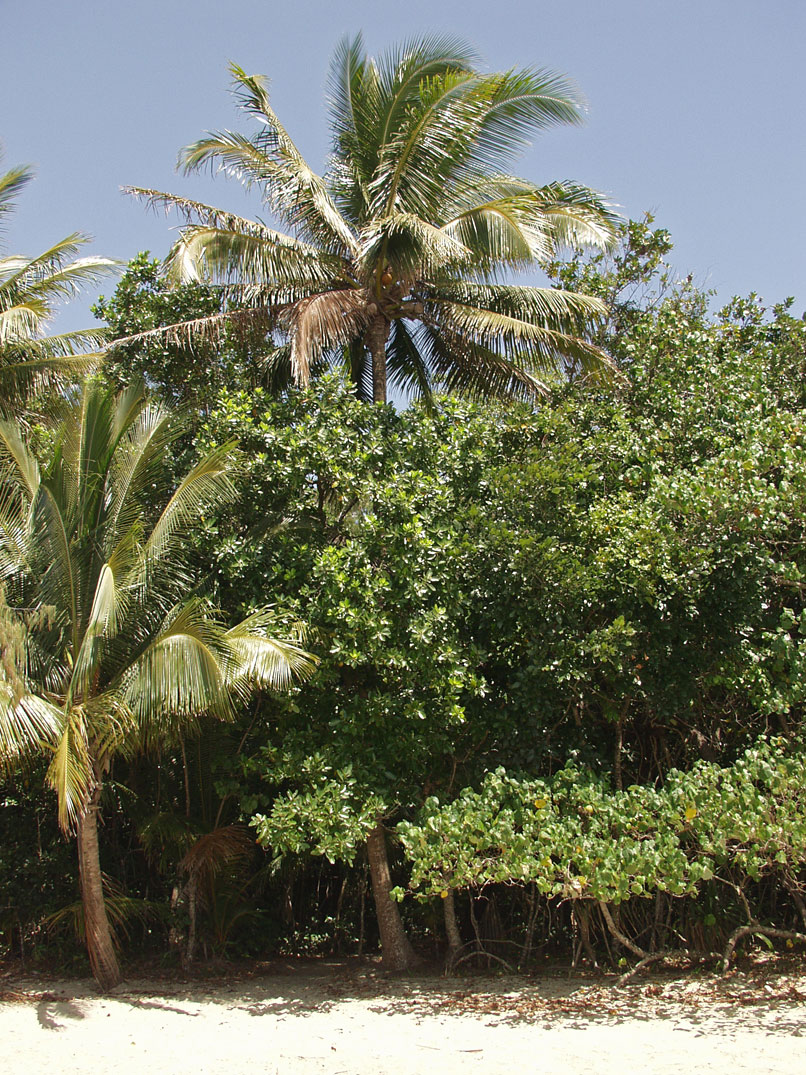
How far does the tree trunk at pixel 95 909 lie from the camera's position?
26.2 ft

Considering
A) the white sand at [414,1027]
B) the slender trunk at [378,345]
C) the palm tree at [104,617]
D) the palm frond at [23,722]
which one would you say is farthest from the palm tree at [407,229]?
the white sand at [414,1027]

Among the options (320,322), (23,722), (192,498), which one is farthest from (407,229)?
(23,722)

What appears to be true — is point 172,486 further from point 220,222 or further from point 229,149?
point 229,149

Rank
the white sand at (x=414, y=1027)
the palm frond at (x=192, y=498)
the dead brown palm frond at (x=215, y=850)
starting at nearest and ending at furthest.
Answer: the white sand at (x=414, y=1027), the palm frond at (x=192, y=498), the dead brown palm frond at (x=215, y=850)

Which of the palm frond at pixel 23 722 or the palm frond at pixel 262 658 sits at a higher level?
the palm frond at pixel 262 658

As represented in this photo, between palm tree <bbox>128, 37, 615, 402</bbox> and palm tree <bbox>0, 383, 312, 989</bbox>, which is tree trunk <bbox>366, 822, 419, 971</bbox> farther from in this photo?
palm tree <bbox>128, 37, 615, 402</bbox>

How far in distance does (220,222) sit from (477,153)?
3.30m

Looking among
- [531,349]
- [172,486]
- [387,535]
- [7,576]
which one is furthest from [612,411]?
[7,576]

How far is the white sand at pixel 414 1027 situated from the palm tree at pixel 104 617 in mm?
1009

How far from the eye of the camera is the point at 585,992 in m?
7.52

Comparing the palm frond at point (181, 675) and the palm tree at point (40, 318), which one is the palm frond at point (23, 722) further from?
the palm tree at point (40, 318)

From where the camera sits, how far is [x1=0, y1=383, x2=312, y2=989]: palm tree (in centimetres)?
714

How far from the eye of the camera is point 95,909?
8086mm

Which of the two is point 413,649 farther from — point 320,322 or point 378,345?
point 378,345
